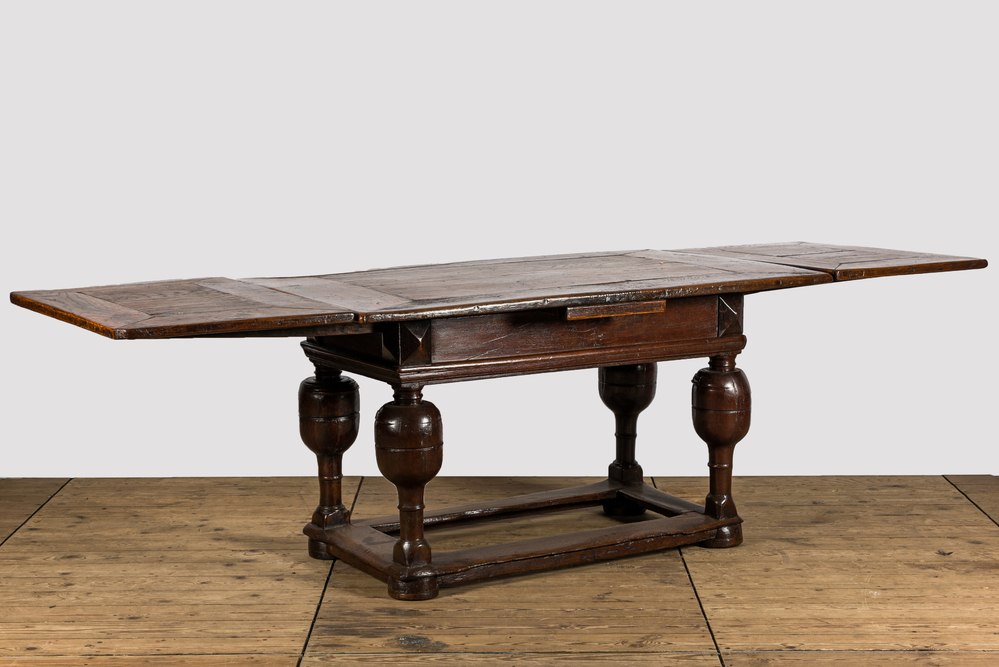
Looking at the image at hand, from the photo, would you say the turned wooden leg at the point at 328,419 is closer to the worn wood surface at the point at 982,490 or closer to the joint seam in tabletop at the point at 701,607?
the joint seam in tabletop at the point at 701,607

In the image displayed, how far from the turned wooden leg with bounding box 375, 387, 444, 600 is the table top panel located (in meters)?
0.34

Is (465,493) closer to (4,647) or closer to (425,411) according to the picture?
(425,411)

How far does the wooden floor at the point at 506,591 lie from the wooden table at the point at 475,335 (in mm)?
101

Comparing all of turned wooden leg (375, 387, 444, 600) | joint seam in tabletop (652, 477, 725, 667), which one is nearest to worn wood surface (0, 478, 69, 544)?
turned wooden leg (375, 387, 444, 600)

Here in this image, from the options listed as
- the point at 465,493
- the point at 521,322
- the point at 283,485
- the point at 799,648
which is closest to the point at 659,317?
the point at 521,322

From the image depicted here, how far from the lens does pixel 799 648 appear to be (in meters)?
4.04

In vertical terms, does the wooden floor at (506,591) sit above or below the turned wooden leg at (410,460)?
below

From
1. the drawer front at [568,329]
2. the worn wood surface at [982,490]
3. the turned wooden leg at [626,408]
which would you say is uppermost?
the drawer front at [568,329]

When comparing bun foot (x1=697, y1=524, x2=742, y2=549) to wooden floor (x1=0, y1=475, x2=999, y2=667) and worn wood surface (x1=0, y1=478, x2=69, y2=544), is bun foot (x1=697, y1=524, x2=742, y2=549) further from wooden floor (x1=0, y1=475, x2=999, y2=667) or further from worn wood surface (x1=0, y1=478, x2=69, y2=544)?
worn wood surface (x1=0, y1=478, x2=69, y2=544)

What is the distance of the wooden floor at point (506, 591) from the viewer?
4.05 meters

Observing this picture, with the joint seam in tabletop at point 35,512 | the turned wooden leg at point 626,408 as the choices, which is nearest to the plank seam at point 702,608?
the turned wooden leg at point 626,408

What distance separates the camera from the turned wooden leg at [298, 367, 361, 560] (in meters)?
4.75

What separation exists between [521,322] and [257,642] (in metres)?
1.22

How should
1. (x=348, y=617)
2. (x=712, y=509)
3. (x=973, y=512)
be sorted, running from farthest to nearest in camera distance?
(x=973, y=512), (x=712, y=509), (x=348, y=617)
